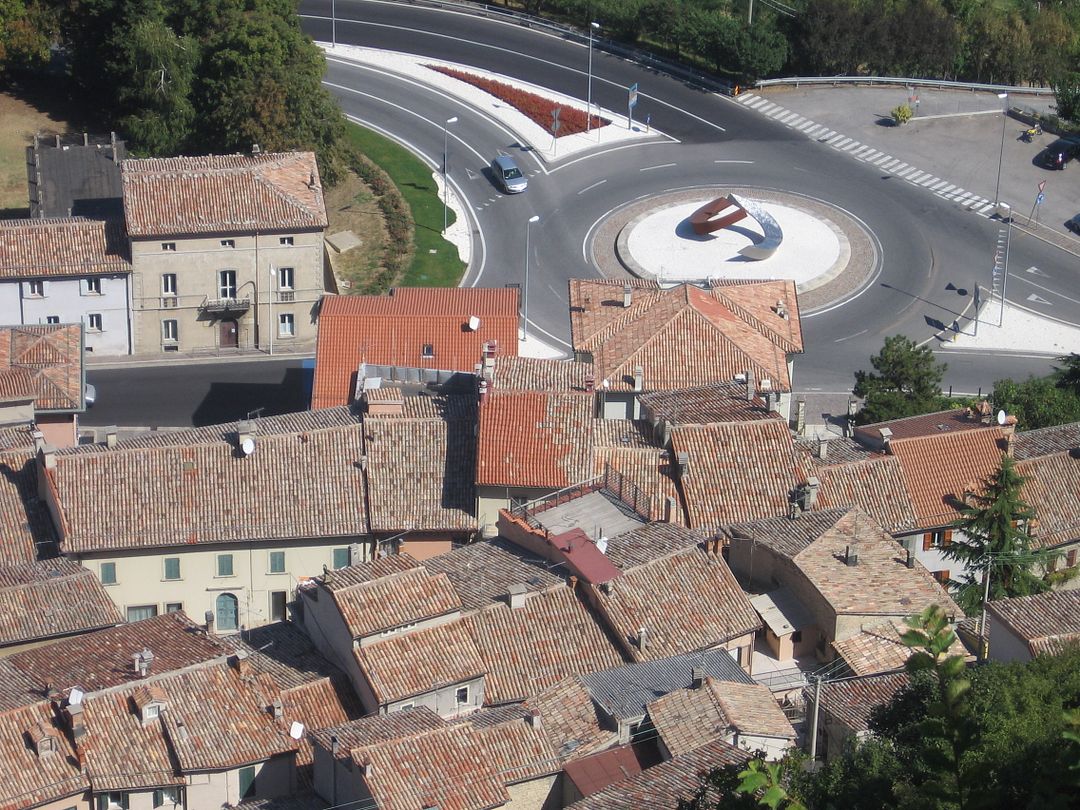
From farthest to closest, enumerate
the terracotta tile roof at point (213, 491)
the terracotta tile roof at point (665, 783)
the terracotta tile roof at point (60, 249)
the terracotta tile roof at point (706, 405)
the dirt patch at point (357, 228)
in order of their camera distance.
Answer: the dirt patch at point (357, 228)
the terracotta tile roof at point (60, 249)
the terracotta tile roof at point (706, 405)
the terracotta tile roof at point (213, 491)
the terracotta tile roof at point (665, 783)

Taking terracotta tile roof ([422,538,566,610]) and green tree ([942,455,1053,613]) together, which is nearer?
terracotta tile roof ([422,538,566,610])

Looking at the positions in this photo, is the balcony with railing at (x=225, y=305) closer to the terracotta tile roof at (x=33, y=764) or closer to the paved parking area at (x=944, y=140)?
the terracotta tile roof at (x=33, y=764)

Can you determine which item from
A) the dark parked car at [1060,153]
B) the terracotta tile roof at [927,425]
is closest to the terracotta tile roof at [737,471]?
the terracotta tile roof at [927,425]

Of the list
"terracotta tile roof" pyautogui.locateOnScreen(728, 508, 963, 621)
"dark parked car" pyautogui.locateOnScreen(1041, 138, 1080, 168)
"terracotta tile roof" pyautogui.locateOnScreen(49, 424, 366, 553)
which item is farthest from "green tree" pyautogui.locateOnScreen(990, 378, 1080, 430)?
"dark parked car" pyautogui.locateOnScreen(1041, 138, 1080, 168)

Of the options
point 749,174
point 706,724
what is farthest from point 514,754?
point 749,174

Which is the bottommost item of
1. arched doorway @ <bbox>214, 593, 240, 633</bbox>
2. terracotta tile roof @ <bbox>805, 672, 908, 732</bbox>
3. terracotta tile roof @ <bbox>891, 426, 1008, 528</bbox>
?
arched doorway @ <bbox>214, 593, 240, 633</bbox>

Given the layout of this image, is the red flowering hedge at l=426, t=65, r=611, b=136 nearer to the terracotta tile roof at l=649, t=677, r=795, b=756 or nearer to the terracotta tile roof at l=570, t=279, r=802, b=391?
the terracotta tile roof at l=570, t=279, r=802, b=391
